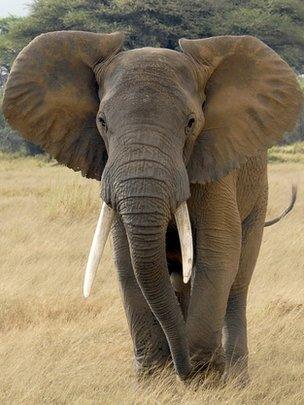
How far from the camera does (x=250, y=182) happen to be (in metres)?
5.14

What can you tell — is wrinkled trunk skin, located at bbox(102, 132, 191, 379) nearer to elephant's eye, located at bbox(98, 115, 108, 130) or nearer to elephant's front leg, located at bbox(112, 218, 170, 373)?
elephant's eye, located at bbox(98, 115, 108, 130)

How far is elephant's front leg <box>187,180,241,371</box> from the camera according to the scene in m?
4.32

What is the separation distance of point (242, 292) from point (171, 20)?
18.8 meters

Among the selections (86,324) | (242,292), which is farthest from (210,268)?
(86,324)

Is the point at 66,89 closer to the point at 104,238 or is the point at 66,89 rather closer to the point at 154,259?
the point at 104,238

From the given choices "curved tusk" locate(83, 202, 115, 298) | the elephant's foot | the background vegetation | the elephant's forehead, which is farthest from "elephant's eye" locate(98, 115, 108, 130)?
the background vegetation

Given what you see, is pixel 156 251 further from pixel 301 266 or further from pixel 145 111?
pixel 301 266

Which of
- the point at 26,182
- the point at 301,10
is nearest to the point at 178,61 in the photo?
the point at 26,182

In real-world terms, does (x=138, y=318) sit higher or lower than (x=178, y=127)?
lower

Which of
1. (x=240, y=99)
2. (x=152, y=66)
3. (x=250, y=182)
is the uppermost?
(x=152, y=66)

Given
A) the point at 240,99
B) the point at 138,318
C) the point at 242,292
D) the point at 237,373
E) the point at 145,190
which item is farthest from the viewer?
the point at 242,292

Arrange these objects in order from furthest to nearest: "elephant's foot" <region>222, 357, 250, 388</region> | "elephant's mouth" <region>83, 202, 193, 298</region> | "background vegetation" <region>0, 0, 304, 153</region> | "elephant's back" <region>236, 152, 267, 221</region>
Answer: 1. "background vegetation" <region>0, 0, 304, 153</region>
2. "elephant's back" <region>236, 152, 267, 221</region>
3. "elephant's foot" <region>222, 357, 250, 388</region>
4. "elephant's mouth" <region>83, 202, 193, 298</region>

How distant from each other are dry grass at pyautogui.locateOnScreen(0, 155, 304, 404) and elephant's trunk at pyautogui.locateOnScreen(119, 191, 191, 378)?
39 cm

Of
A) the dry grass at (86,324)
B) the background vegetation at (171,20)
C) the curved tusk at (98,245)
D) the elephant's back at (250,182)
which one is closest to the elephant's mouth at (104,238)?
the curved tusk at (98,245)
